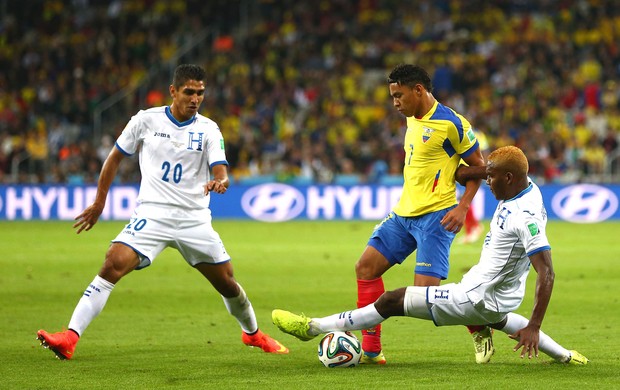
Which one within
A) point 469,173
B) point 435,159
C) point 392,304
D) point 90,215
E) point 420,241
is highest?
point 435,159

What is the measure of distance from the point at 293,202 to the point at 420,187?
57.8 ft

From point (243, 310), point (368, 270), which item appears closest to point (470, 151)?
point (368, 270)

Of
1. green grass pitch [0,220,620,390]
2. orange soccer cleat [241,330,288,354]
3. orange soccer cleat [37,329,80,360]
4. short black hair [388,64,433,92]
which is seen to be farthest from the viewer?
orange soccer cleat [241,330,288,354]

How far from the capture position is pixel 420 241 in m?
7.67

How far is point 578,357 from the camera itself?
7312 mm

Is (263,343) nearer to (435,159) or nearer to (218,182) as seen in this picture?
(218,182)

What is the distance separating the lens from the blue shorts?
7.63m

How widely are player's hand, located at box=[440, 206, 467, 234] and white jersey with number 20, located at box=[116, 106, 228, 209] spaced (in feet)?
5.70

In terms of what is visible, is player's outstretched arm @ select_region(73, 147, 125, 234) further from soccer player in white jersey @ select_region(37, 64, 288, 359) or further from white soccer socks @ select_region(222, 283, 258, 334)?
white soccer socks @ select_region(222, 283, 258, 334)

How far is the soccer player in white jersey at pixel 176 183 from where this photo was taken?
7.95 meters

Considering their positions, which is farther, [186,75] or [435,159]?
[186,75]

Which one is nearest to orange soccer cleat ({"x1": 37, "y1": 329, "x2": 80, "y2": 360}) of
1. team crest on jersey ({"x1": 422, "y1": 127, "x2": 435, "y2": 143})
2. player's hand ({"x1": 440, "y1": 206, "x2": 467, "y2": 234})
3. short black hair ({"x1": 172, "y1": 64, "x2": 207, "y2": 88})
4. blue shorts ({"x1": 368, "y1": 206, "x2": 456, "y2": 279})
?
short black hair ({"x1": 172, "y1": 64, "x2": 207, "y2": 88})

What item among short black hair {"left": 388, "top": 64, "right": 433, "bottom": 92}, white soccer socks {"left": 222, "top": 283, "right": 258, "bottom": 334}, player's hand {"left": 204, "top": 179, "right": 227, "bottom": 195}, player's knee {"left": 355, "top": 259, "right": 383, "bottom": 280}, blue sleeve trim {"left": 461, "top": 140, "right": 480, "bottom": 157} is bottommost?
white soccer socks {"left": 222, "top": 283, "right": 258, "bottom": 334}

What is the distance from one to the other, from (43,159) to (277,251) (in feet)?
38.6
